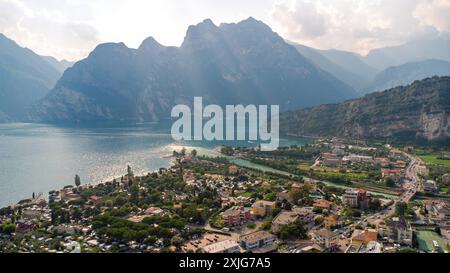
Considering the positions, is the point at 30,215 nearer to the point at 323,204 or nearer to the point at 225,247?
the point at 225,247

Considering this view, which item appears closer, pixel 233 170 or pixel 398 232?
pixel 398 232

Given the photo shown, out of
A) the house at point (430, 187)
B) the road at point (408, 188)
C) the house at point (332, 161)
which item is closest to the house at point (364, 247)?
the road at point (408, 188)

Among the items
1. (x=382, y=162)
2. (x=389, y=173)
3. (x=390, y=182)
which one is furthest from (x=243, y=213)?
(x=382, y=162)

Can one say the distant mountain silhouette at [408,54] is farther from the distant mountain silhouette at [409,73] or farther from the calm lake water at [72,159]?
the calm lake water at [72,159]

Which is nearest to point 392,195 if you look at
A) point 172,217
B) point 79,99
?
point 172,217
